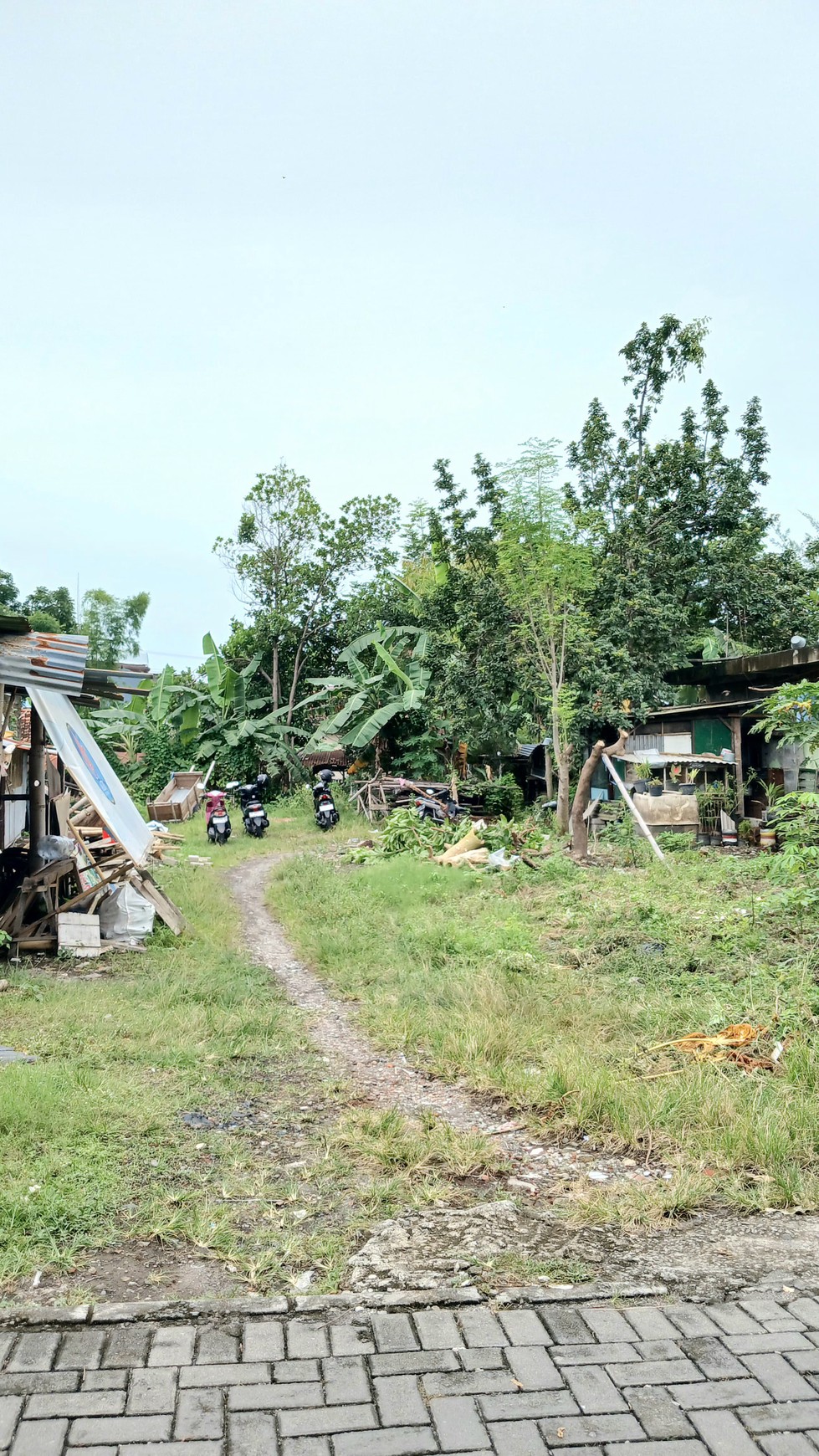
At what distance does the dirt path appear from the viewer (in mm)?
4031

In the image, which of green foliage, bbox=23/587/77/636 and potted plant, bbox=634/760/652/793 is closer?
potted plant, bbox=634/760/652/793

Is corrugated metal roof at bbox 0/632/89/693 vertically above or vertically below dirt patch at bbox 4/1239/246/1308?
above

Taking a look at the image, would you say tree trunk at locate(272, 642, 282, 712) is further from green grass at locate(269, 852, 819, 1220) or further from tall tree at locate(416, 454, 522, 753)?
green grass at locate(269, 852, 819, 1220)

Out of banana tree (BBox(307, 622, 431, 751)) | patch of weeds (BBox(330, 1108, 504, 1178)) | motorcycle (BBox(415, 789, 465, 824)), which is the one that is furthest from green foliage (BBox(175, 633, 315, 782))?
patch of weeds (BBox(330, 1108, 504, 1178))

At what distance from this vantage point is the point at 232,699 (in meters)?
22.8

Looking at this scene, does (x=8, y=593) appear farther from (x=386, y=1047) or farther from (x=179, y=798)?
(x=386, y=1047)

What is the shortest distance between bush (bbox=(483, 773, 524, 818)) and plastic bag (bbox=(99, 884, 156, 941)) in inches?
409

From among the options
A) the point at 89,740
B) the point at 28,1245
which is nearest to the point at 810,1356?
the point at 28,1245

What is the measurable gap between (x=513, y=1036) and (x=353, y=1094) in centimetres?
108

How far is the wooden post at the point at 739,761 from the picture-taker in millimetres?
15195

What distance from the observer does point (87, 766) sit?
8383 millimetres

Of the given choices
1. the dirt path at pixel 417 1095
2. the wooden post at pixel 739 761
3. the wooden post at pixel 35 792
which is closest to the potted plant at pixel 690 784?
the wooden post at pixel 739 761

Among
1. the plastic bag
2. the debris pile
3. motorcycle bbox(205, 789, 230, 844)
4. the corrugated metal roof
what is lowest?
the debris pile

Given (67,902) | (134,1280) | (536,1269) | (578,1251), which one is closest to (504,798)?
(67,902)
